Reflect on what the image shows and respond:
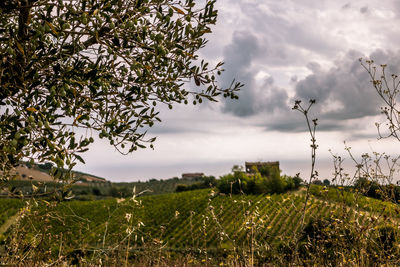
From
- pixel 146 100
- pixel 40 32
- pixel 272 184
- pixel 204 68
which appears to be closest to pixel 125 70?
pixel 146 100

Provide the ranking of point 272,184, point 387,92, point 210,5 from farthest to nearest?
1. point 272,184
2. point 387,92
3. point 210,5

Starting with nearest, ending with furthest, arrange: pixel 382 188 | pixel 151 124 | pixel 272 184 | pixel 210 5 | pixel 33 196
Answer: pixel 33 196 → pixel 210 5 → pixel 151 124 → pixel 382 188 → pixel 272 184

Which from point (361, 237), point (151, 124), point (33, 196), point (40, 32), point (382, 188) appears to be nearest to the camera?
point (40, 32)

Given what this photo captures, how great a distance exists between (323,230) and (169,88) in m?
3.15

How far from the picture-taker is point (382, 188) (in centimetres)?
622

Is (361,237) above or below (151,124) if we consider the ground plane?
below

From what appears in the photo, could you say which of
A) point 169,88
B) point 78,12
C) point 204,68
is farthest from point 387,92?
point 78,12

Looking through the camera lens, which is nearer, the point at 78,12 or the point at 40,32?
the point at 40,32

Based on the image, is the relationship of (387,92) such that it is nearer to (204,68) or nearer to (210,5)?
(204,68)

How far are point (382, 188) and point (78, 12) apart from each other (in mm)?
6244

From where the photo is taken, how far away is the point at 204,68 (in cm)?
465

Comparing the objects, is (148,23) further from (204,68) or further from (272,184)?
(272,184)

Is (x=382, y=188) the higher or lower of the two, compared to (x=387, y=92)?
lower

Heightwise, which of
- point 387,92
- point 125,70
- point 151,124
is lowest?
point 151,124
